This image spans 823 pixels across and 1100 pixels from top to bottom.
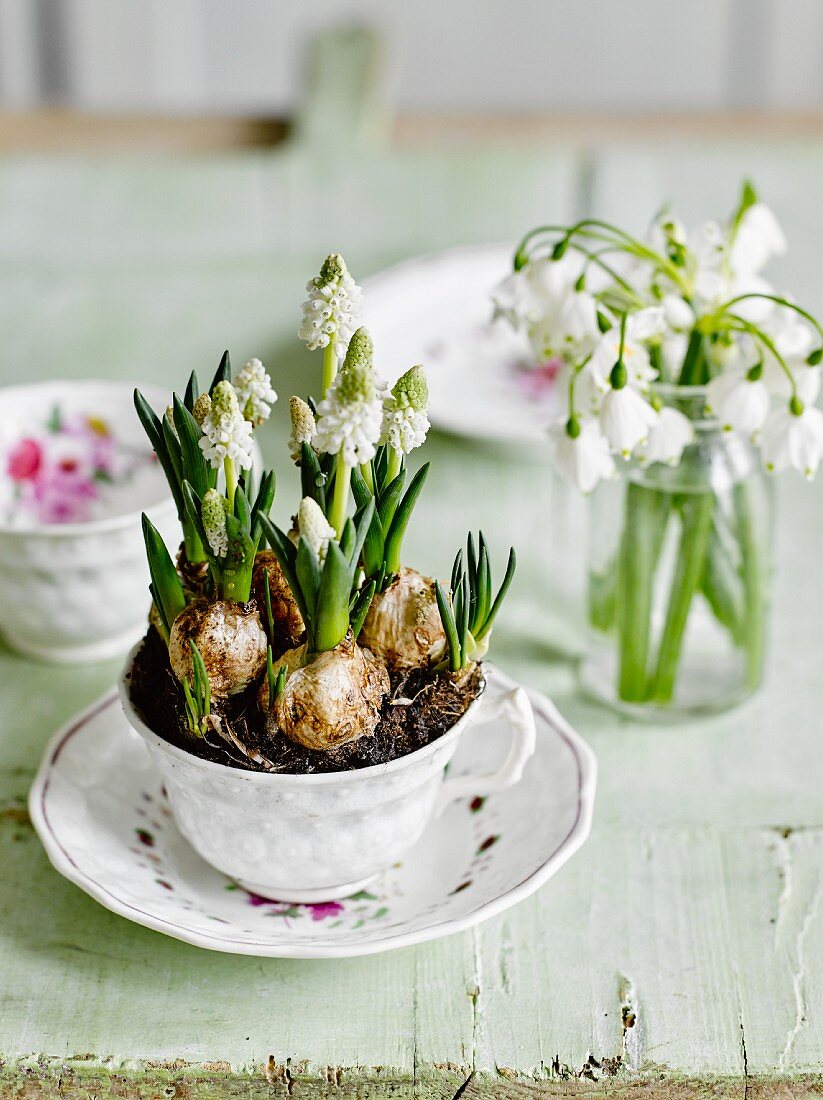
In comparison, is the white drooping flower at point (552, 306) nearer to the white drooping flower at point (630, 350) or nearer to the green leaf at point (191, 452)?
the white drooping flower at point (630, 350)

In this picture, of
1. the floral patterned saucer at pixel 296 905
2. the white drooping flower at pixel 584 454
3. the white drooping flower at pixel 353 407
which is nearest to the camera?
the white drooping flower at pixel 353 407

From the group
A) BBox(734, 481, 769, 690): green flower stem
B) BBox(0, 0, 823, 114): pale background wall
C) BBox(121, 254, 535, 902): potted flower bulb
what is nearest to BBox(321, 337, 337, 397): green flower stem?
BBox(121, 254, 535, 902): potted flower bulb

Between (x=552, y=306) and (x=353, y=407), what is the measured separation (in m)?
0.25

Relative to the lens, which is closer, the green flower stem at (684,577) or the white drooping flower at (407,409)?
the white drooping flower at (407,409)

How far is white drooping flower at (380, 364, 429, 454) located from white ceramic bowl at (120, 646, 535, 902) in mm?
138

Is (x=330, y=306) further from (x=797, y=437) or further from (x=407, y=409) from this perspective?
(x=797, y=437)

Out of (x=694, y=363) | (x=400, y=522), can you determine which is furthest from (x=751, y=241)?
(x=400, y=522)

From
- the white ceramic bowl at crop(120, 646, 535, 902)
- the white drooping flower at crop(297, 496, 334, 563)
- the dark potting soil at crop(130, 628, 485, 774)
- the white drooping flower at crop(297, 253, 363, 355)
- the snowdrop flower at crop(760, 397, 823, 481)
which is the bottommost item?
the white ceramic bowl at crop(120, 646, 535, 902)

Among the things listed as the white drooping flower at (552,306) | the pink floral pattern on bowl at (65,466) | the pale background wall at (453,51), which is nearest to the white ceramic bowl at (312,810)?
the white drooping flower at (552,306)

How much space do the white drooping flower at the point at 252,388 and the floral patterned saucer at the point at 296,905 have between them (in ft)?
0.77

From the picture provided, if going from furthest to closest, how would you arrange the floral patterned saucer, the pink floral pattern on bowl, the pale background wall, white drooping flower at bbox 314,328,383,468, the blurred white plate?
1. the pale background wall
2. the blurred white plate
3. the pink floral pattern on bowl
4. the floral patterned saucer
5. white drooping flower at bbox 314,328,383,468

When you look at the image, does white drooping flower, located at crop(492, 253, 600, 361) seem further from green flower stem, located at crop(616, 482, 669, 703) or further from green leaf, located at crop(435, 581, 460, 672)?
green leaf, located at crop(435, 581, 460, 672)

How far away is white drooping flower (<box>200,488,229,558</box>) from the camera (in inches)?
21.0

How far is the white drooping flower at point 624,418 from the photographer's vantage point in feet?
2.14
